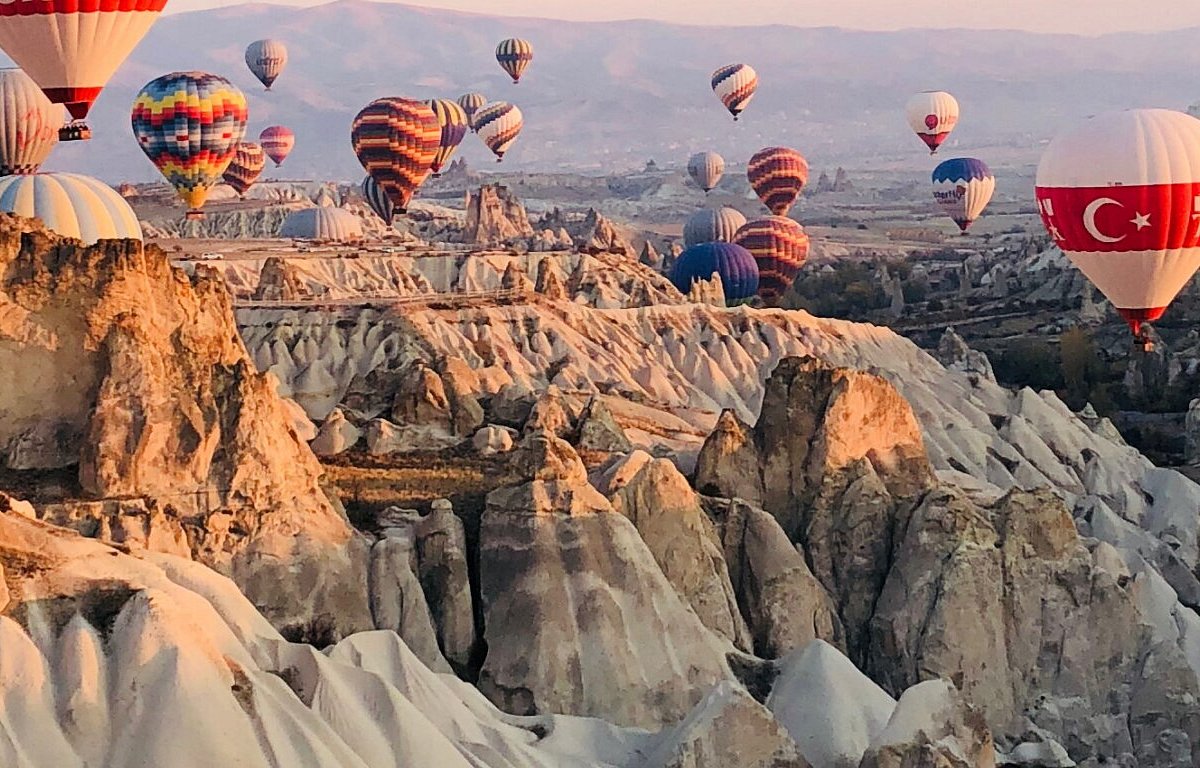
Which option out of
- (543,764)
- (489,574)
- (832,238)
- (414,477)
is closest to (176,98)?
(414,477)

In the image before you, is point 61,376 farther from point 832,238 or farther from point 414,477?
point 832,238

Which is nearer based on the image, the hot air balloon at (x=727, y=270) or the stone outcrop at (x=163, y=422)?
the stone outcrop at (x=163, y=422)

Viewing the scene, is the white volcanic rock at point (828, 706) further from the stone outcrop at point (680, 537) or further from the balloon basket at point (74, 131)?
the balloon basket at point (74, 131)

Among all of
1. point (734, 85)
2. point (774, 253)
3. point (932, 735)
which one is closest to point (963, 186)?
point (734, 85)

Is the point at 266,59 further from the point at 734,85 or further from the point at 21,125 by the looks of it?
the point at 21,125

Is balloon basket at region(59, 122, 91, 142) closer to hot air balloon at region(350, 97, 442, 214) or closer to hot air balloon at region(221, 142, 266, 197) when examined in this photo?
hot air balloon at region(350, 97, 442, 214)

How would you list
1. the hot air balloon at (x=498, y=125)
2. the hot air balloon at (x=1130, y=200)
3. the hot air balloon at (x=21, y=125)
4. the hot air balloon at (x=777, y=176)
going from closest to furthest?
1. the hot air balloon at (x=1130, y=200)
2. the hot air balloon at (x=21, y=125)
3. the hot air balloon at (x=777, y=176)
4. the hot air balloon at (x=498, y=125)


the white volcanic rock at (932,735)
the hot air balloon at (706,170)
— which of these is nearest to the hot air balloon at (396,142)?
the white volcanic rock at (932,735)

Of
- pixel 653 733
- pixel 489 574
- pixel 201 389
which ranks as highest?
pixel 201 389
